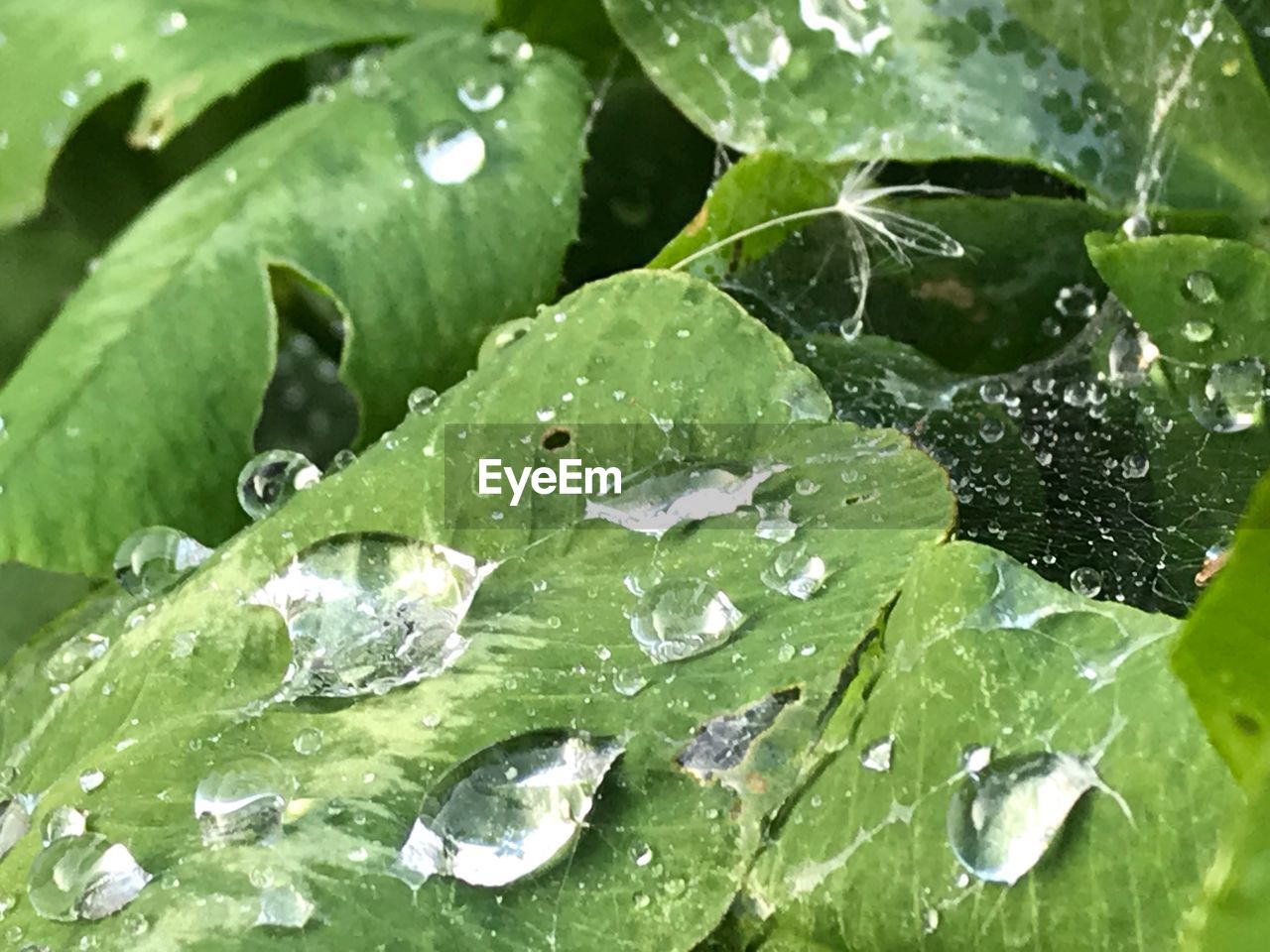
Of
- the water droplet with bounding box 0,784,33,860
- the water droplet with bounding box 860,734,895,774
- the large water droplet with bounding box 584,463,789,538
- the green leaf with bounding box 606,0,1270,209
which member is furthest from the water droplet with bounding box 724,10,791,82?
the water droplet with bounding box 0,784,33,860

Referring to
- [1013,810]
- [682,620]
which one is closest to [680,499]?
[682,620]

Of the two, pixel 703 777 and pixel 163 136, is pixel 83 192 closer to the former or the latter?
pixel 163 136

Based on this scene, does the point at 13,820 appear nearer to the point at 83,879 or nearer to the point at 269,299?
the point at 83,879

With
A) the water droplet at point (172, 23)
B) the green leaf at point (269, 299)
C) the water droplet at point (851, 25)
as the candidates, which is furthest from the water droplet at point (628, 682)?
the water droplet at point (172, 23)

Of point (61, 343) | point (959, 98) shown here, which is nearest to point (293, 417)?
point (61, 343)

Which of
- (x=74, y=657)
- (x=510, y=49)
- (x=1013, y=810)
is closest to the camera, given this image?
(x=1013, y=810)

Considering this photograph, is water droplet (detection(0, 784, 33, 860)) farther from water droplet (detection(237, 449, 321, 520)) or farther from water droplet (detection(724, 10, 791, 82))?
water droplet (detection(724, 10, 791, 82))

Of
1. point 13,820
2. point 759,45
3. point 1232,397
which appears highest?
point 759,45

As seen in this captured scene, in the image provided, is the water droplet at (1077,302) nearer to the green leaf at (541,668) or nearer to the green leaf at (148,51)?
the green leaf at (541,668)
